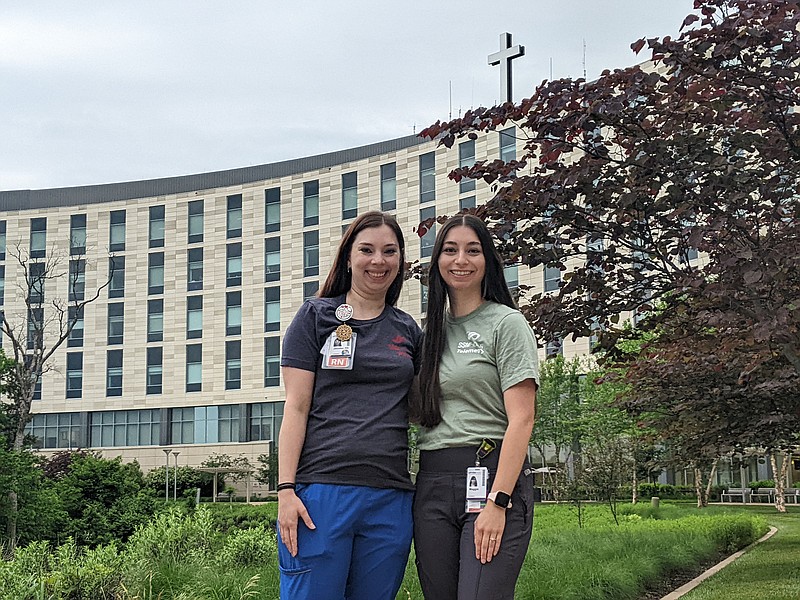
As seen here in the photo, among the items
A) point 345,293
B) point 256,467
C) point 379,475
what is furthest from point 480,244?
point 256,467

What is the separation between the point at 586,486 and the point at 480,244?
1754cm

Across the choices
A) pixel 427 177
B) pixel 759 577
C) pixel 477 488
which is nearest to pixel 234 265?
pixel 427 177

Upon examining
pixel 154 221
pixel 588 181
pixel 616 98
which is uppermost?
pixel 154 221

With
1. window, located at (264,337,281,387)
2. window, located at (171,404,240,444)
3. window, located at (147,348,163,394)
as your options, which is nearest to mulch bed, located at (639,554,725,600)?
window, located at (264,337,281,387)

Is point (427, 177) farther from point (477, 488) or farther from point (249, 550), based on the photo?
point (477, 488)

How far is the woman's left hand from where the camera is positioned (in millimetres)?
3809

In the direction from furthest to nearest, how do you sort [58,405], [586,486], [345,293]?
1. [58,405]
2. [586,486]
3. [345,293]

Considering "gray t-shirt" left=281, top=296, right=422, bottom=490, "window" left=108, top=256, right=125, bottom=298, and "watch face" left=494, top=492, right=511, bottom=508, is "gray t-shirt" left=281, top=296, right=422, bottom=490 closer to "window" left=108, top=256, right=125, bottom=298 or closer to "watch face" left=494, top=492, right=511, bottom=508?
"watch face" left=494, top=492, right=511, bottom=508

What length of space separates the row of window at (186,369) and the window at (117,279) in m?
3.61

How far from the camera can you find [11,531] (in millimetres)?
17375

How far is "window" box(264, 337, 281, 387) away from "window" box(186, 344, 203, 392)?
446 centimetres

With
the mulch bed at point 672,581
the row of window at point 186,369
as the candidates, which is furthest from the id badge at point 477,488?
the row of window at point 186,369

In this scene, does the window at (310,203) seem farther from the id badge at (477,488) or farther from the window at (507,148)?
the id badge at (477,488)

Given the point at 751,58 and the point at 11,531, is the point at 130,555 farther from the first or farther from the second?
the point at 11,531
